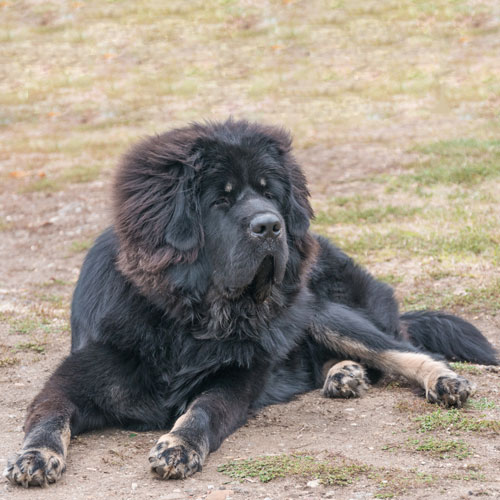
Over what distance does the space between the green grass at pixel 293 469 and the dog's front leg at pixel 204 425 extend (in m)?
0.19

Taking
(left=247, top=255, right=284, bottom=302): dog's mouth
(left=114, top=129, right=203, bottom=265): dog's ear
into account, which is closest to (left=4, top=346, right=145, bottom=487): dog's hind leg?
(left=114, top=129, right=203, bottom=265): dog's ear

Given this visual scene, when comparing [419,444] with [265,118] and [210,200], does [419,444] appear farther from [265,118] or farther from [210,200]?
[265,118]

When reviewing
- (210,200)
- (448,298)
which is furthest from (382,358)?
(448,298)

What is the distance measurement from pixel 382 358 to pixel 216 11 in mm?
18250

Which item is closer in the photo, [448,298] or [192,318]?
[192,318]

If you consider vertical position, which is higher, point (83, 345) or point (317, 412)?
point (83, 345)

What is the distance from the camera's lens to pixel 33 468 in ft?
11.9

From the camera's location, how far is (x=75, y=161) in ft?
50.8

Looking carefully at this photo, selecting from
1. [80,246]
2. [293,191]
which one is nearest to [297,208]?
[293,191]

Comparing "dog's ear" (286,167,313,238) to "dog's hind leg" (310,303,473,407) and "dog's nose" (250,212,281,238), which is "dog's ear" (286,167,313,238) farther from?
"dog's hind leg" (310,303,473,407)

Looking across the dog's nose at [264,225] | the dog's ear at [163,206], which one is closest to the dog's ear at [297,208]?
the dog's nose at [264,225]

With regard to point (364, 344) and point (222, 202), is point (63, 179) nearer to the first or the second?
point (364, 344)

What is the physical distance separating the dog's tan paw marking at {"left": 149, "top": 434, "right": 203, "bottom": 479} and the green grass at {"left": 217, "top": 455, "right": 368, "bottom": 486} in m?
0.16

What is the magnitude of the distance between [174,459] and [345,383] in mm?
1766
